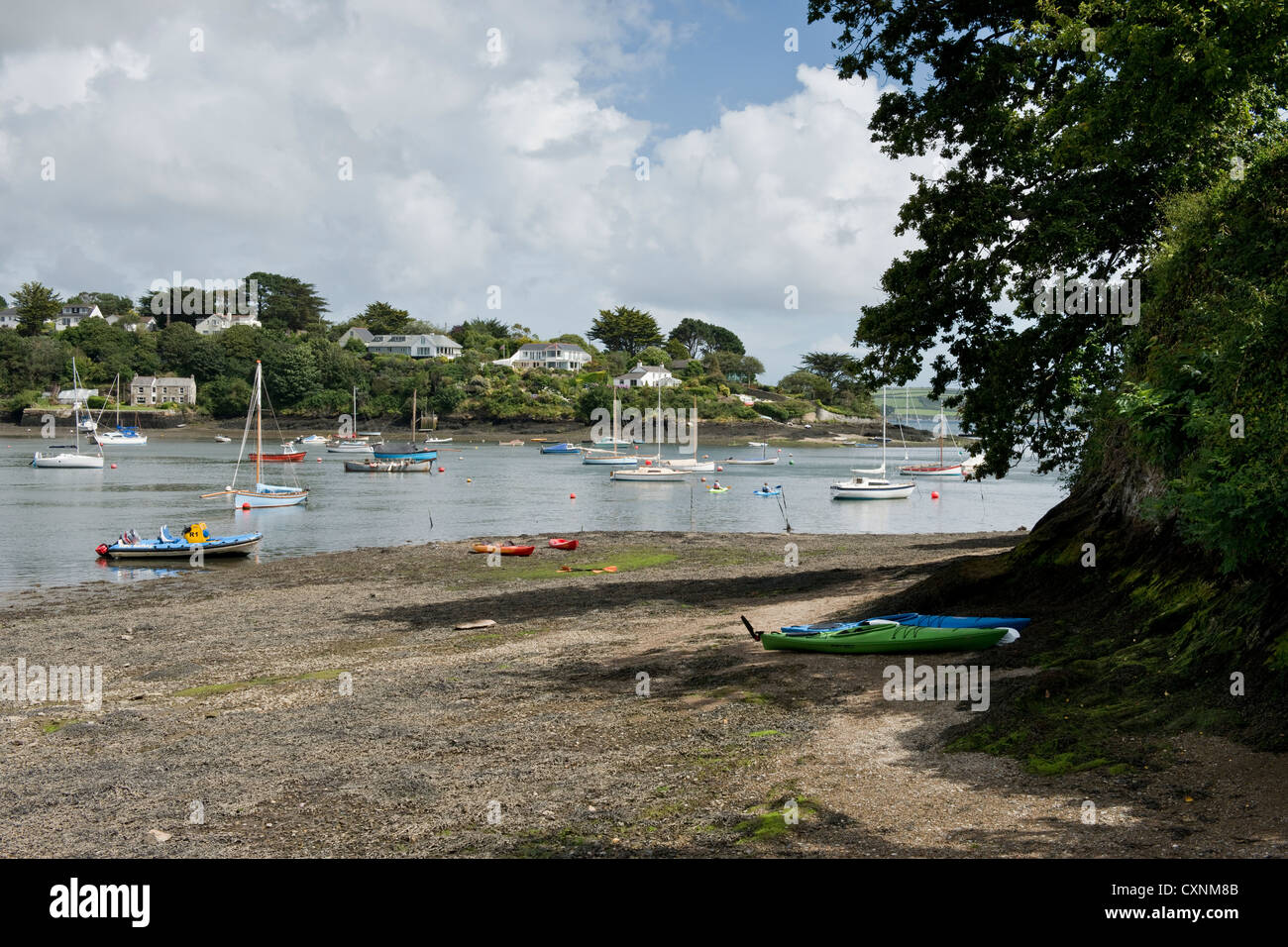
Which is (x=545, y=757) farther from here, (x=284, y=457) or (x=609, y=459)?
(x=609, y=459)

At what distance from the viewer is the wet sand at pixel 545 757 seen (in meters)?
9.70

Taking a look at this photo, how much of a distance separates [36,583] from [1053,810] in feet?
117

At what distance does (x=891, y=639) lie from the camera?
55.3ft

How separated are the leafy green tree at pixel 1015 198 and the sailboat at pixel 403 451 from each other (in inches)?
3355

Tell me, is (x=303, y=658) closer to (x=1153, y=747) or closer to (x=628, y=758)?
(x=628, y=758)

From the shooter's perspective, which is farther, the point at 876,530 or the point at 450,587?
the point at 876,530

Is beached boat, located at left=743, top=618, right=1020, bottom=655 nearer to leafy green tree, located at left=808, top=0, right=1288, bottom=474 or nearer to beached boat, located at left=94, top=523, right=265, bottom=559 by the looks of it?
leafy green tree, located at left=808, top=0, right=1288, bottom=474

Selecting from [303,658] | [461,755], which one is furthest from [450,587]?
[461,755]

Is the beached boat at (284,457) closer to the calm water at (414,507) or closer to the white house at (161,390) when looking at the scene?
the calm water at (414,507)

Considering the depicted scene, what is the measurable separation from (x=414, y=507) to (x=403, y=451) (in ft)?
219

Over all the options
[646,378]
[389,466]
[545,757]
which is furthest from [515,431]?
[545,757]

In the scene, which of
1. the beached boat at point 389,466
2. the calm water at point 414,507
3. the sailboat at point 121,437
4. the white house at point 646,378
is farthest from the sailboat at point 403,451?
the white house at point 646,378

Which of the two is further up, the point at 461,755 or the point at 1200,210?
the point at 1200,210

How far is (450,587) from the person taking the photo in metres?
31.9
